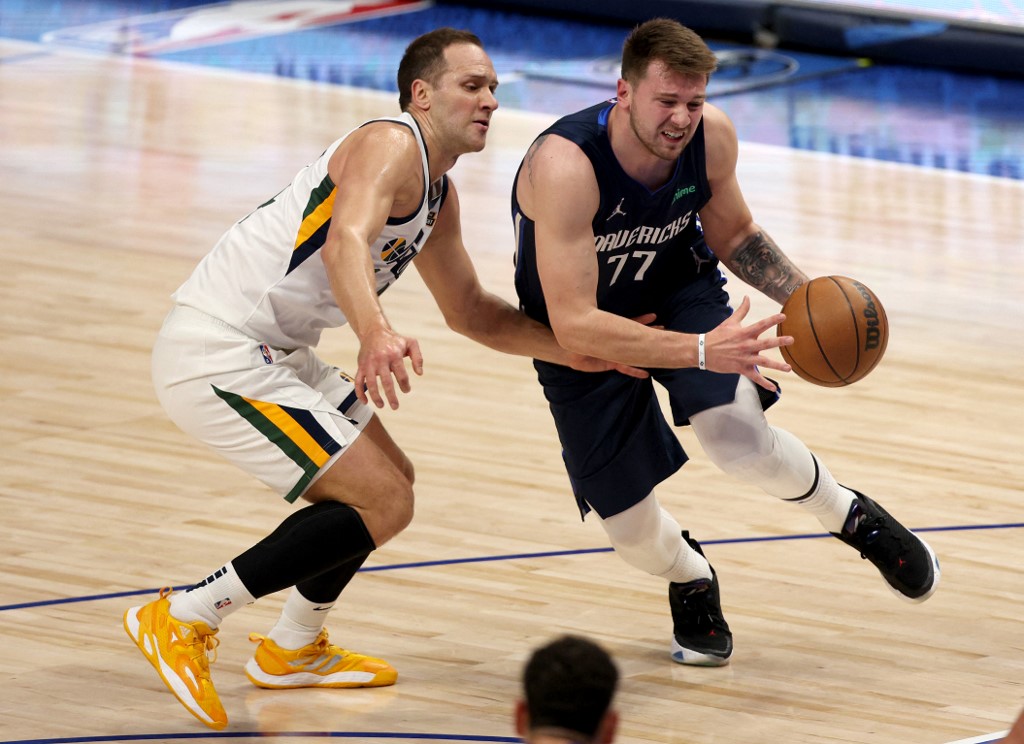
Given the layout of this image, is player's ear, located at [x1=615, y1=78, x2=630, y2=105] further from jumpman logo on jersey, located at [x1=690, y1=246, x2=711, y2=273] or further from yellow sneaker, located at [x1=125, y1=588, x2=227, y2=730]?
yellow sneaker, located at [x1=125, y1=588, x2=227, y2=730]

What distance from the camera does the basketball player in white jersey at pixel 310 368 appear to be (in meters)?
4.04

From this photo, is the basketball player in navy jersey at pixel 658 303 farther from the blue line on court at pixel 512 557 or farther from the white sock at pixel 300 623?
the white sock at pixel 300 623

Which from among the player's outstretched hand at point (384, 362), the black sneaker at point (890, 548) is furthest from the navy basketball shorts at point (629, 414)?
the player's outstretched hand at point (384, 362)

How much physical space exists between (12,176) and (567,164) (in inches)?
288

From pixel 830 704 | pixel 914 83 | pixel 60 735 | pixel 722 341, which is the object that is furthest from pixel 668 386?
pixel 914 83

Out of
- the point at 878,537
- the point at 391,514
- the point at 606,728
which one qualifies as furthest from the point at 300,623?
the point at 606,728

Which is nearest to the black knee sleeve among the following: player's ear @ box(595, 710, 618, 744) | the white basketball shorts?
the white basketball shorts

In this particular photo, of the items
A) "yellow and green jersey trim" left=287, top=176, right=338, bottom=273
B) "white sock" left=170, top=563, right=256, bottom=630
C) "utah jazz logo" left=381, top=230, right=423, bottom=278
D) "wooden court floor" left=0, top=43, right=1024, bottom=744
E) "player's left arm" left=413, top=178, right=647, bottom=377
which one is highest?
"yellow and green jersey trim" left=287, top=176, right=338, bottom=273

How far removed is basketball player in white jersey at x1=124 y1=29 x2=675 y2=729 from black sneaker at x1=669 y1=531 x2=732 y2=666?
26.3 inches

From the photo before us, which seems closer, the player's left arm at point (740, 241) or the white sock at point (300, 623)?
the white sock at point (300, 623)

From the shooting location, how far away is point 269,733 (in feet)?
13.3

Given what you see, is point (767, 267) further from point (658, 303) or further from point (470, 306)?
point (470, 306)

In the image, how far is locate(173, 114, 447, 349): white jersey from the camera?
423 centimetres

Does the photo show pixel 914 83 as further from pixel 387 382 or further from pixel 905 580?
pixel 387 382
